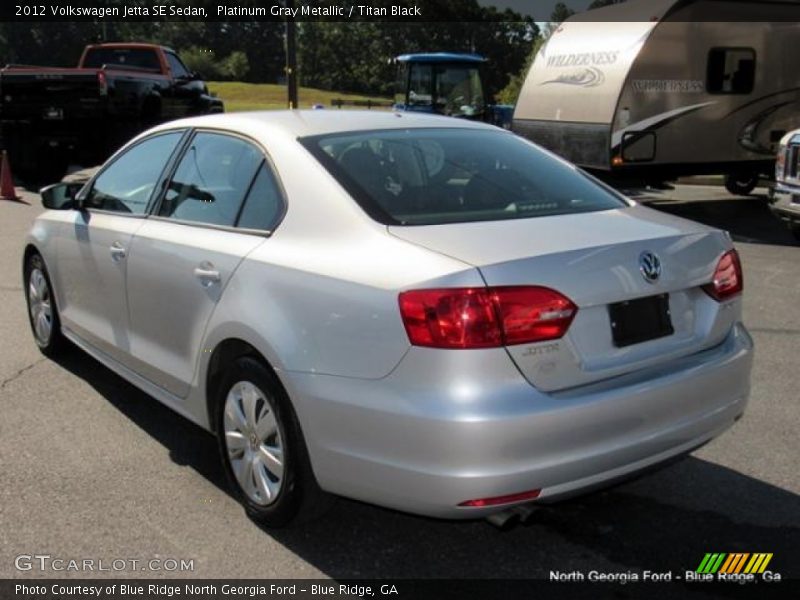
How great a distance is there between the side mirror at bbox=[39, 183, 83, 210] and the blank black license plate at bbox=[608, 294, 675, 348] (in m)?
3.40

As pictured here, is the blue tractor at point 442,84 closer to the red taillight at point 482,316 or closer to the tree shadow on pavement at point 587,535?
the tree shadow on pavement at point 587,535

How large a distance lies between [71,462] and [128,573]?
3.71 feet

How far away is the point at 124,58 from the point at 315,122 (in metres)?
15.2

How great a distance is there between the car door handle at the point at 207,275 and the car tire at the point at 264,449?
1.21 ft

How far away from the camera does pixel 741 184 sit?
15062 millimetres

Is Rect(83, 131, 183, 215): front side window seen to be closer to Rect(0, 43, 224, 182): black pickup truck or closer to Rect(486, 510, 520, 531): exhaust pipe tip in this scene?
Rect(486, 510, 520, 531): exhaust pipe tip

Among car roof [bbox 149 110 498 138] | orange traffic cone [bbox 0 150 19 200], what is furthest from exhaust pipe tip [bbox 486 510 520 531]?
orange traffic cone [bbox 0 150 19 200]

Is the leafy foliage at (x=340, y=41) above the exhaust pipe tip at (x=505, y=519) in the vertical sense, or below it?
above

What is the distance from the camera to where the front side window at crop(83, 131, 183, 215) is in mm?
4434

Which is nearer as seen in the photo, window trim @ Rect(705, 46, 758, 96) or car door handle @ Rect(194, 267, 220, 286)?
car door handle @ Rect(194, 267, 220, 286)

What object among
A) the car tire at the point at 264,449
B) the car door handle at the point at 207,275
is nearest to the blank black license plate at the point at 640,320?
the car tire at the point at 264,449

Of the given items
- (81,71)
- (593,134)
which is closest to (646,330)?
(593,134)

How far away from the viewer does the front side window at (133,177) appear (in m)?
4.43

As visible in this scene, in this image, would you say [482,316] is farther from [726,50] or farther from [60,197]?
[726,50]
